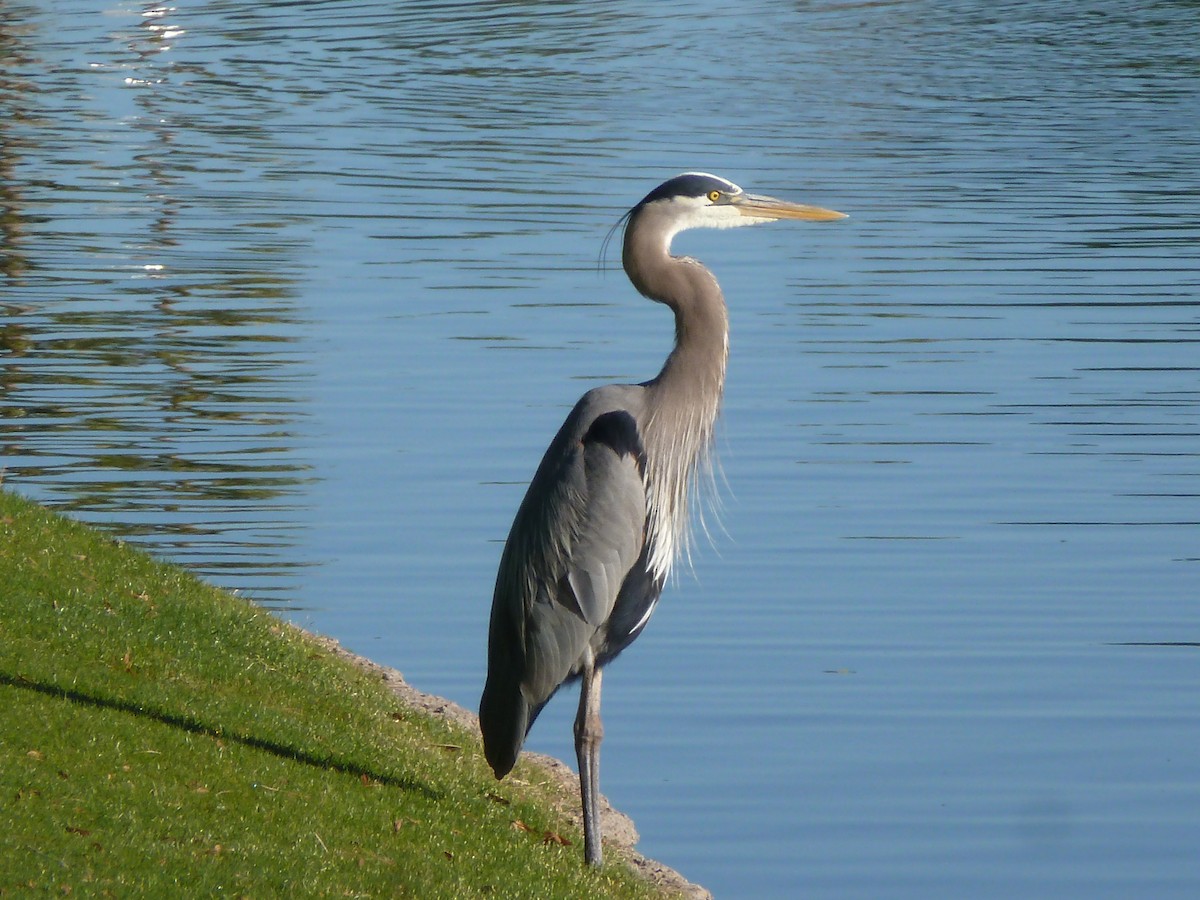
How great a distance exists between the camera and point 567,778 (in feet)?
31.0

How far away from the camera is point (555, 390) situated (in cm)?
1572

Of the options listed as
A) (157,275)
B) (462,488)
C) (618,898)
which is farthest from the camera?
(157,275)

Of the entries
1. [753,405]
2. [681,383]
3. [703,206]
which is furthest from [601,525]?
[753,405]

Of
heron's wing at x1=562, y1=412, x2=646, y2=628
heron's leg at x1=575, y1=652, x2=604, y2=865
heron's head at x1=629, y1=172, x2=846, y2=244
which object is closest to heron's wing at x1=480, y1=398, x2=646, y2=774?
heron's wing at x1=562, y1=412, x2=646, y2=628

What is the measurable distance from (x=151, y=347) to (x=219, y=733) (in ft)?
34.2

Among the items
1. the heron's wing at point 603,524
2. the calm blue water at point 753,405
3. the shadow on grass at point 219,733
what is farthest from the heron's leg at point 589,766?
the calm blue water at point 753,405

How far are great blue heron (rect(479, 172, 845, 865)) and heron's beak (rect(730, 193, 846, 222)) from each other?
48 centimetres

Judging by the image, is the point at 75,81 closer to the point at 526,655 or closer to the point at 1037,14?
the point at 1037,14

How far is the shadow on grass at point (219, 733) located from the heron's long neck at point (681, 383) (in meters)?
1.31

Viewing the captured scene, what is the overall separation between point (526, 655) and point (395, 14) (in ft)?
129

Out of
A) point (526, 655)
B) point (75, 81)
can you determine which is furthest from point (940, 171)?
point (526, 655)

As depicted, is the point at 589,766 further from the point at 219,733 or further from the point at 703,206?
the point at 703,206

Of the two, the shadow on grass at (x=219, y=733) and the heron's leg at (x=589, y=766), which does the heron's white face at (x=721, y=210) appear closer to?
the heron's leg at (x=589, y=766)

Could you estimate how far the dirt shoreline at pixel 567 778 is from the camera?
8180mm
